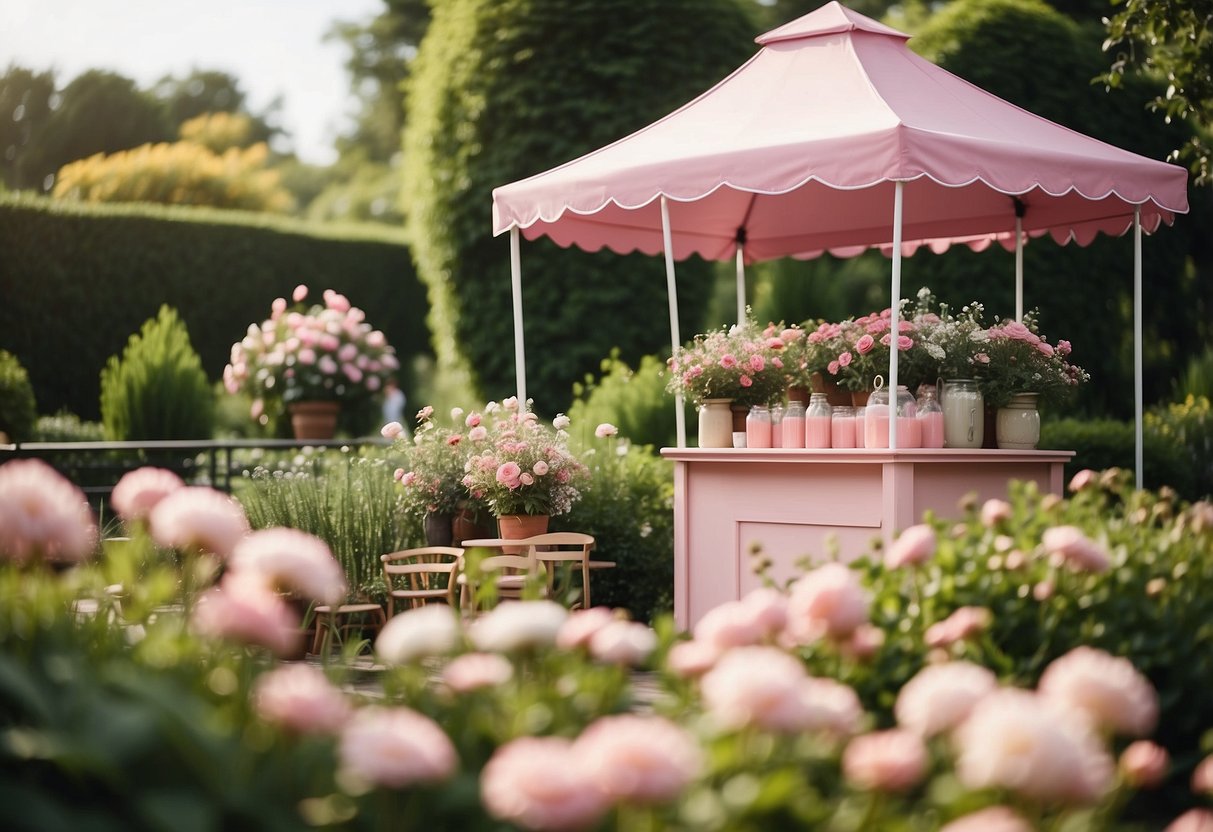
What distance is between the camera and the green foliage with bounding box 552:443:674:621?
24.2ft

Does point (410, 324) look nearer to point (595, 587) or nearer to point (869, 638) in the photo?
point (595, 587)

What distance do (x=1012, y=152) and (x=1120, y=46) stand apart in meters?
6.91

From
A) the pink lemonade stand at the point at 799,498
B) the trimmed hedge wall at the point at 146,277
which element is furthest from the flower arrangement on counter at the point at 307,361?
the pink lemonade stand at the point at 799,498

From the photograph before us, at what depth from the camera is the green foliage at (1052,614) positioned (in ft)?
9.90

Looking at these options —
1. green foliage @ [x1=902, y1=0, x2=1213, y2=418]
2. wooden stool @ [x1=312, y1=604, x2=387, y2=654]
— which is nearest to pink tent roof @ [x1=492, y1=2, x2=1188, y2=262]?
wooden stool @ [x1=312, y1=604, x2=387, y2=654]

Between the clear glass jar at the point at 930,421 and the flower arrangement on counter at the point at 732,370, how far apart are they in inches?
29.7

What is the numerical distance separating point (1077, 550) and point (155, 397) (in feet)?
31.7

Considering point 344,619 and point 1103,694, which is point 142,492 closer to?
point 1103,694

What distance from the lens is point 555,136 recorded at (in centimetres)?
1149

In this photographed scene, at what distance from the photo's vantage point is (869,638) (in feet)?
8.39

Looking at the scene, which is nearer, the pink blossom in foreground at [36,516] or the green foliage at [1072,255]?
the pink blossom in foreground at [36,516]

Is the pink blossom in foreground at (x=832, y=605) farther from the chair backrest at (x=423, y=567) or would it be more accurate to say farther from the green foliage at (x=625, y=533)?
the green foliage at (x=625, y=533)

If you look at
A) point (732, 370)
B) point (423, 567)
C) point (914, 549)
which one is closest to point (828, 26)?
point (732, 370)

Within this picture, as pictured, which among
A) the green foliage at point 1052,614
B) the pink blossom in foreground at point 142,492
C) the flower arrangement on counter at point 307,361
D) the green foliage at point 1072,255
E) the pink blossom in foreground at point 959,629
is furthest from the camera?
the flower arrangement on counter at point 307,361
